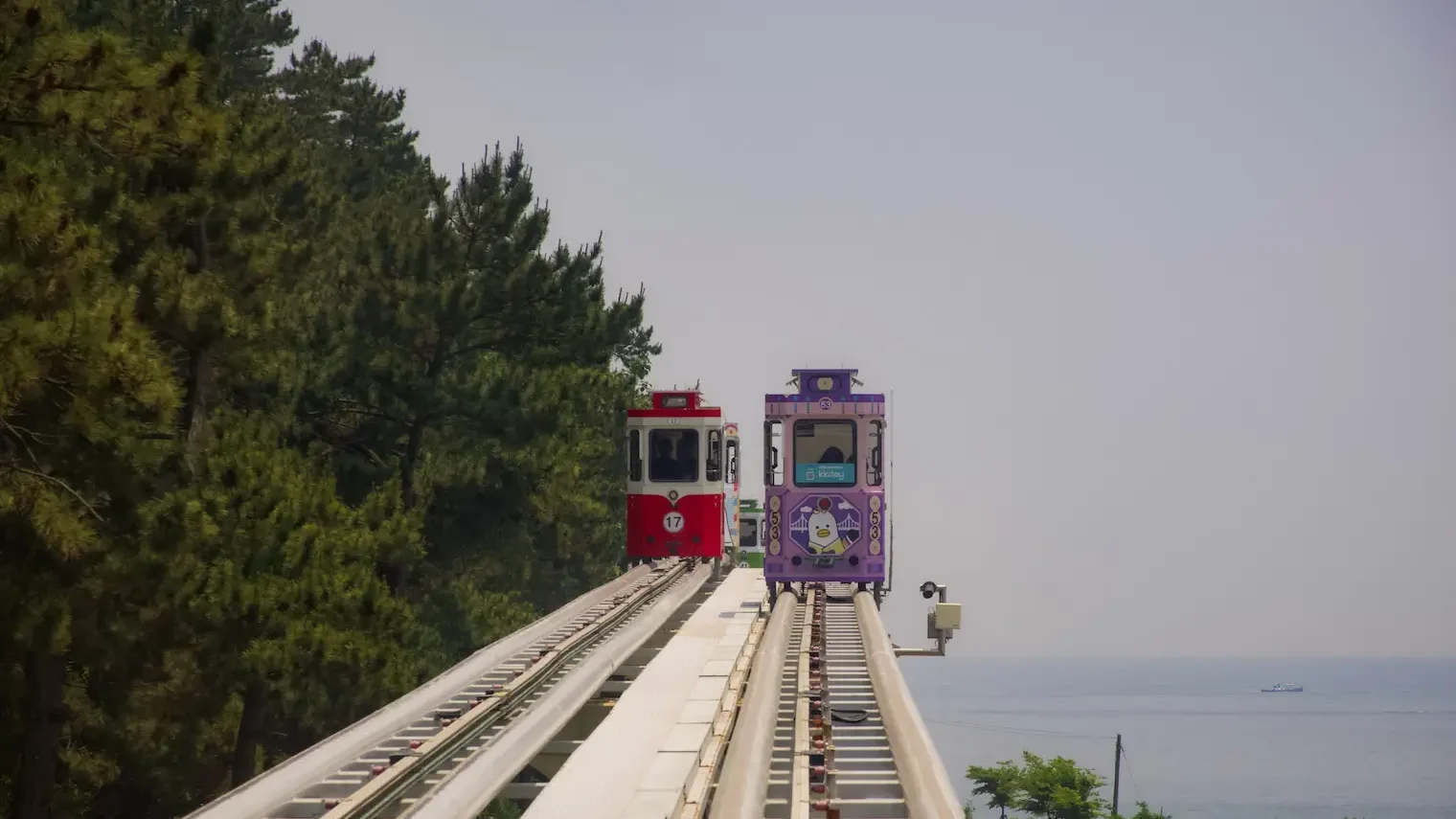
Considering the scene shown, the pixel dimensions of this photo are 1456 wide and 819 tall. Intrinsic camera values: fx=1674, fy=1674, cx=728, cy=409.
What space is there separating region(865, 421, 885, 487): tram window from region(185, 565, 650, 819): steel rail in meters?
5.09

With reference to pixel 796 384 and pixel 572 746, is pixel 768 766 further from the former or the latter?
pixel 796 384

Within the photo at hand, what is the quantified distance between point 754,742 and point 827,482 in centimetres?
1002

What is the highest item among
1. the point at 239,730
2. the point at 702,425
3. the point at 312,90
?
the point at 312,90

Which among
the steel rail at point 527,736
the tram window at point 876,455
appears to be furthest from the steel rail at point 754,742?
the tram window at point 876,455

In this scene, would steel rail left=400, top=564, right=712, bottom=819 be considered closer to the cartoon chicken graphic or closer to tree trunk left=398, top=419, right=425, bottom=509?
the cartoon chicken graphic

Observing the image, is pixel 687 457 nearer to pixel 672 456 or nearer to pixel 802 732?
pixel 672 456

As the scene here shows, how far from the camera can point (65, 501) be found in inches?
631

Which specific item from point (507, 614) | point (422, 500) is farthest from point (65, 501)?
point (507, 614)

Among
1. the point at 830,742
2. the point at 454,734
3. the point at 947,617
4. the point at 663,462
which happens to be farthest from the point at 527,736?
the point at 663,462

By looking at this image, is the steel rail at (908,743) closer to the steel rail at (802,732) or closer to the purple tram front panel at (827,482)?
the steel rail at (802,732)

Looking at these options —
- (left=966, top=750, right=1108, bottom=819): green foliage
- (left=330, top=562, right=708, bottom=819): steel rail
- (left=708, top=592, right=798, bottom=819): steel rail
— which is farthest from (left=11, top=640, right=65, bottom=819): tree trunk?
(left=966, top=750, right=1108, bottom=819): green foliage

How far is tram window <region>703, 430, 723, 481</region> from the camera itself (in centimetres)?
3150

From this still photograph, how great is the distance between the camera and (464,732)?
15.2 m

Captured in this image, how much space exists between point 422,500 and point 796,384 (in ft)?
45.0
